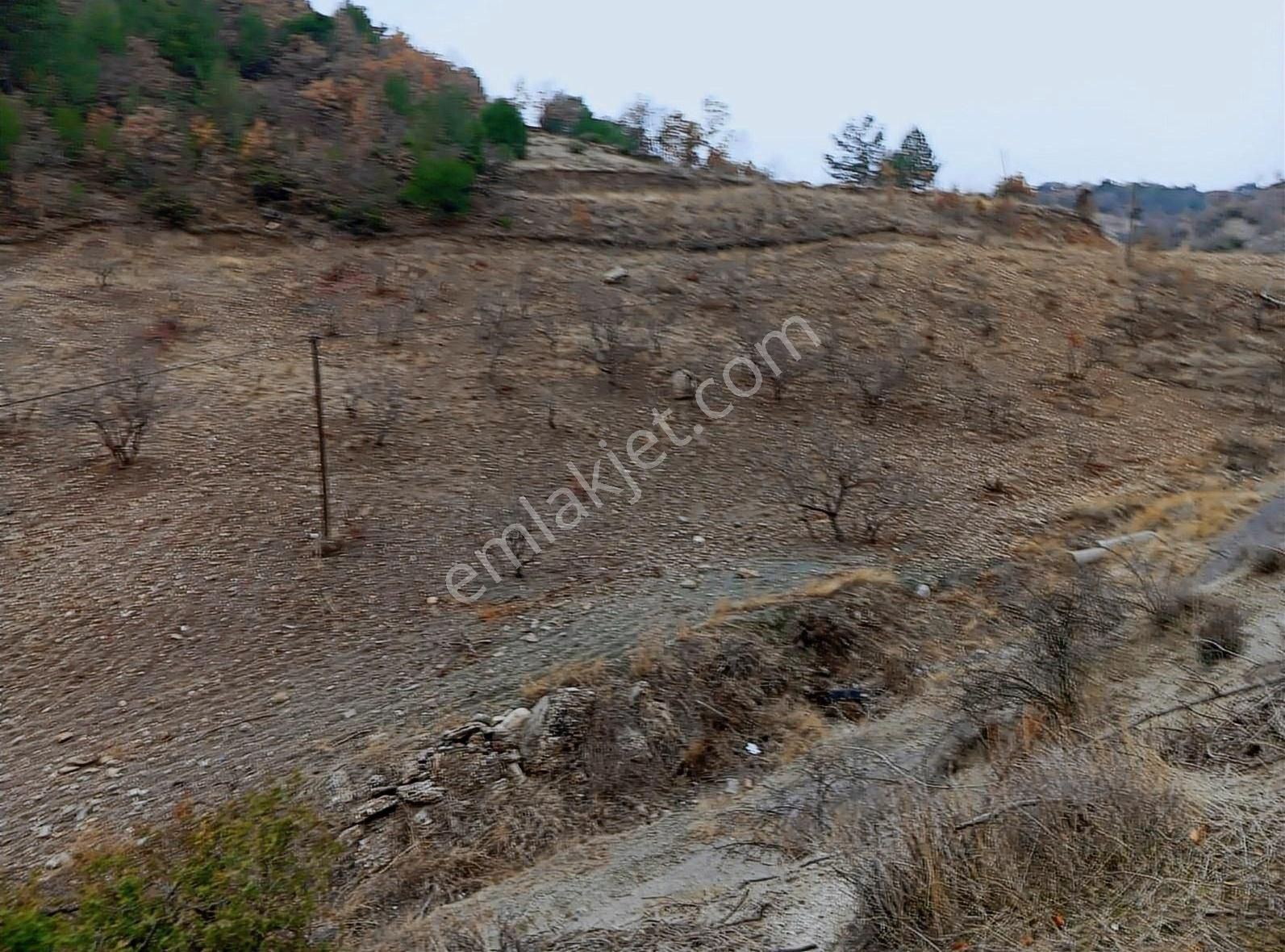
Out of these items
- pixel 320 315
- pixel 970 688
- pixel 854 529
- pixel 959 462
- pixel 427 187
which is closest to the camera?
pixel 970 688

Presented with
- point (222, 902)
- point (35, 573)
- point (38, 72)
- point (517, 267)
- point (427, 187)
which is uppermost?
point (38, 72)

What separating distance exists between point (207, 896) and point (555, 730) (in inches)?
127

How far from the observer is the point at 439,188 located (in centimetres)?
1714

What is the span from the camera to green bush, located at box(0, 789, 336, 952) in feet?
10.3

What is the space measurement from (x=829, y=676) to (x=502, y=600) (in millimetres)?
2890

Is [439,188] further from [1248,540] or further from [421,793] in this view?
[1248,540]

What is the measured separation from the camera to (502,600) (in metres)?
8.01

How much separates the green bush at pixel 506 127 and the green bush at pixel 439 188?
333 cm

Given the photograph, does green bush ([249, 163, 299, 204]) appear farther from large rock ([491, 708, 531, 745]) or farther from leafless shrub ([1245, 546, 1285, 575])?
leafless shrub ([1245, 546, 1285, 575])

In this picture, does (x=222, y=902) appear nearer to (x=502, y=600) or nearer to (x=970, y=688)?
(x=502, y=600)

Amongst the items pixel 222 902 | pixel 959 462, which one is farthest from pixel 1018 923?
pixel 959 462

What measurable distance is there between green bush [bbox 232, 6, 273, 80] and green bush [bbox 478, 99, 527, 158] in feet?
18.9

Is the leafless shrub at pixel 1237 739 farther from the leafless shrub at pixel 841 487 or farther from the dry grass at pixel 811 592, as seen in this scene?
the leafless shrub at pixel 841 487

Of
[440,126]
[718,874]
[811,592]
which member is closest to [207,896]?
[718,874]
